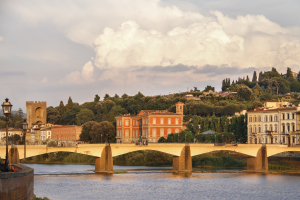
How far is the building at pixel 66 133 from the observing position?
12388 cm

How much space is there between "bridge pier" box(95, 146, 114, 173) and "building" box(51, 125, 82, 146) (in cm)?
5828

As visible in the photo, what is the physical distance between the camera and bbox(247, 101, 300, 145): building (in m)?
74.2

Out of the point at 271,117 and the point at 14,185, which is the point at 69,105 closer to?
the point at 271,117

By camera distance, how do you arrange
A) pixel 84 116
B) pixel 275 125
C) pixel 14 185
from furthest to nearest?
pixel 84 116, pixel 275 125, pixel 14 185

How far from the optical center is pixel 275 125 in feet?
257

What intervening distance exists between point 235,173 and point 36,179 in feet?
83.0

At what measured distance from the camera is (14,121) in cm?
17375

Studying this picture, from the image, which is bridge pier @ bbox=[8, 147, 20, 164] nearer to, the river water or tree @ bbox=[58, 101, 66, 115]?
the river water

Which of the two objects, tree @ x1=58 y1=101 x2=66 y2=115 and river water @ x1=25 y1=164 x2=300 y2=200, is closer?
river water @ x1=25 y1=164 x2=300 y2=200

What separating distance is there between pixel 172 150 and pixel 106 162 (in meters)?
8.65

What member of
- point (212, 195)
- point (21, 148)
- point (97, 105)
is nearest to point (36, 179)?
point (21, 148)

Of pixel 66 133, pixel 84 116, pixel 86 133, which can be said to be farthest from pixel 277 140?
pixel 84 116

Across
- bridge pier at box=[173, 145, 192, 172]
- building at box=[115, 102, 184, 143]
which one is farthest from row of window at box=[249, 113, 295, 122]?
bridge pier at box=[173, 145, 192, 172]

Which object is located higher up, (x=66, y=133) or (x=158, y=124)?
(x=158, y=124)
